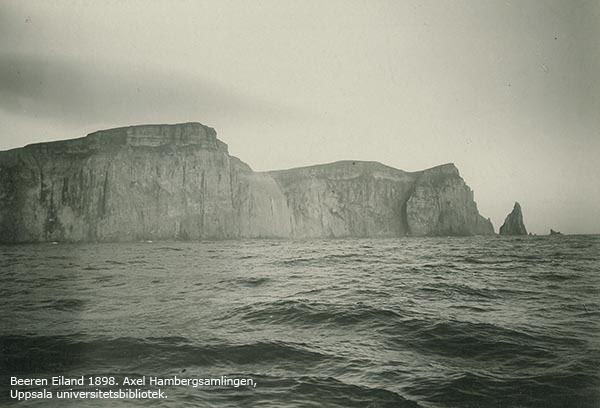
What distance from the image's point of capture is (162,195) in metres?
75.9

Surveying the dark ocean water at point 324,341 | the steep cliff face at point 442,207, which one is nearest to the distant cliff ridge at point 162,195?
the steep cliff face at point 442,207

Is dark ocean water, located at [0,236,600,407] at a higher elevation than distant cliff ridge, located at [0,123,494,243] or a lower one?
lower

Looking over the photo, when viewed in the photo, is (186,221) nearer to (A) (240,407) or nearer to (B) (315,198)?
(B) (315,198)

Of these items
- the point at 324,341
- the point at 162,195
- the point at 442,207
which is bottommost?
the point at 324,341

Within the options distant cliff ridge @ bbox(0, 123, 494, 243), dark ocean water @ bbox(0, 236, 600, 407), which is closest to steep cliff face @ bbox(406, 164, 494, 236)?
distant cliff ridge @ bbox(0, 123, 494, 243)

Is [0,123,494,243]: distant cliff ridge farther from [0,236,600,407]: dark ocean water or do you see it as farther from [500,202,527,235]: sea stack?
[0,236,600,407]: dark ocean water

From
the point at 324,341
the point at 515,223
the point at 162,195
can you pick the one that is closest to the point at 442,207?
the point at 515,223

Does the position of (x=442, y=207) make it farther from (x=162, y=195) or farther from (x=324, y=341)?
(x=324, y=341)

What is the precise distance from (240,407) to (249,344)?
1.88m

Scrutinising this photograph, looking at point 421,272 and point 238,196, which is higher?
point 238,196

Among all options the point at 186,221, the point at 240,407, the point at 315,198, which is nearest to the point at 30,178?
the point at 186,221

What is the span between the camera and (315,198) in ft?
346

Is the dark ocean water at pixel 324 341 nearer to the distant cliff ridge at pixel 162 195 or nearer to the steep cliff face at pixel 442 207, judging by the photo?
the distant cliff ridge at pixel 162 195

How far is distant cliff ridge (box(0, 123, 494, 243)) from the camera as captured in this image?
66000mm
